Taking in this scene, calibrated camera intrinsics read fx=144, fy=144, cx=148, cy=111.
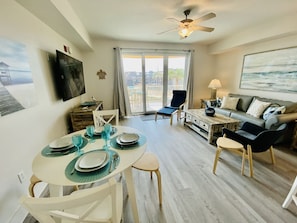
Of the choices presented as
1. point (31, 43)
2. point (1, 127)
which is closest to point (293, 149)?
point (1, 127)

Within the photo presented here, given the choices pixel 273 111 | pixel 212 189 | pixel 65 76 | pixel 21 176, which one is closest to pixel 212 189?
pixel 212 189

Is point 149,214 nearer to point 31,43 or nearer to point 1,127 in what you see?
point 1,127

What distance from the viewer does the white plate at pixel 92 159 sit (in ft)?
3.43

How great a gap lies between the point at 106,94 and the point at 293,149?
471cm

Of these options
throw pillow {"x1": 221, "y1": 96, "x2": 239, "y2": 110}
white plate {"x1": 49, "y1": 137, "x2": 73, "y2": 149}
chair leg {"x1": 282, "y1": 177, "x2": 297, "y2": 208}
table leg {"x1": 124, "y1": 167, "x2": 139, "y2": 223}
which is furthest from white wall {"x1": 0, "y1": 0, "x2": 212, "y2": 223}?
throw pillow {"x1": 221, "y1": 96, "x2": 239, "y2": 110}

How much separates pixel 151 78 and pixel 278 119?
3553mm

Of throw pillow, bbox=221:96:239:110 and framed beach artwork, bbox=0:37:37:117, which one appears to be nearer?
framed beach artwork, bbox=0:37:37:117

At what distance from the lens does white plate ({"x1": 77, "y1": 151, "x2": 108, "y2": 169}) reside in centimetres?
105

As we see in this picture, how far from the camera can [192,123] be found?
3627mm

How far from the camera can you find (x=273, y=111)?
9.47 ft

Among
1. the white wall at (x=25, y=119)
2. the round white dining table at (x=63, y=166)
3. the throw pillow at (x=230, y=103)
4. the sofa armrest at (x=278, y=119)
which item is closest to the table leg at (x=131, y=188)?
the round white dining table at (x=63, y=166)

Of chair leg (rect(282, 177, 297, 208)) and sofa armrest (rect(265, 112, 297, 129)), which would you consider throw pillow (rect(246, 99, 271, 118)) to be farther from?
chair leg (rect(282, 177, 297, 208))

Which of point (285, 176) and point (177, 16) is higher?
point (177, 16)

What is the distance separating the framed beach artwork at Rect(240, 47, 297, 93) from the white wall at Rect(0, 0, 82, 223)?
4641mm
